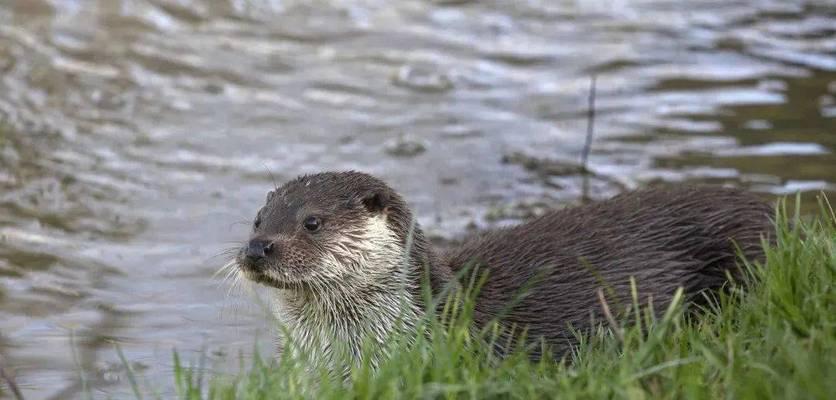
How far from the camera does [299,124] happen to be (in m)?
8.47

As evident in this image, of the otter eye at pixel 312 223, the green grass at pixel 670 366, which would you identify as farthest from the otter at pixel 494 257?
the green grass at pixel 670 366

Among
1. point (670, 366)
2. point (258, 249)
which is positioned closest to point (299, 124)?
point (258, 249)

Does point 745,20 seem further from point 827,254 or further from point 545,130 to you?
point 827,254

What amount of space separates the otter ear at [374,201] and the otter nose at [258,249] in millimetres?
398

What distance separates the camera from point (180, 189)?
744 centimetres

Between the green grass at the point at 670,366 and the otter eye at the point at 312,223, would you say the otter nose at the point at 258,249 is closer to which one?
the otter eye at the point at 312,223

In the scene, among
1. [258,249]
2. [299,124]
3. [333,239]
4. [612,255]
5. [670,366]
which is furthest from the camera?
[299,124]

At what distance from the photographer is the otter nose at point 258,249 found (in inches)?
180

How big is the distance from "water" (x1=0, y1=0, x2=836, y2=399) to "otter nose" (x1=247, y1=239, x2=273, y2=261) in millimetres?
703

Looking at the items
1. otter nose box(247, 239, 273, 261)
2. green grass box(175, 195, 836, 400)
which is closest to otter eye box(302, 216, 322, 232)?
otter nose box(247, 239, 273, 261)

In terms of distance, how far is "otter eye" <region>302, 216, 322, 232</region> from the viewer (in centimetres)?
473

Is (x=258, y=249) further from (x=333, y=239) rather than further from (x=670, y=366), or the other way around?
(x=670, y=366)

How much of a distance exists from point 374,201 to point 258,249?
48 centimetres

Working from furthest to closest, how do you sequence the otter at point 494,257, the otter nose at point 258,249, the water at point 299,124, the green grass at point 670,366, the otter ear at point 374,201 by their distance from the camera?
the water at point 299,124, the otter ear at point 374,201, the otter at point 494,257, the otter nose at point 258,249, the green grass at point 670,366
